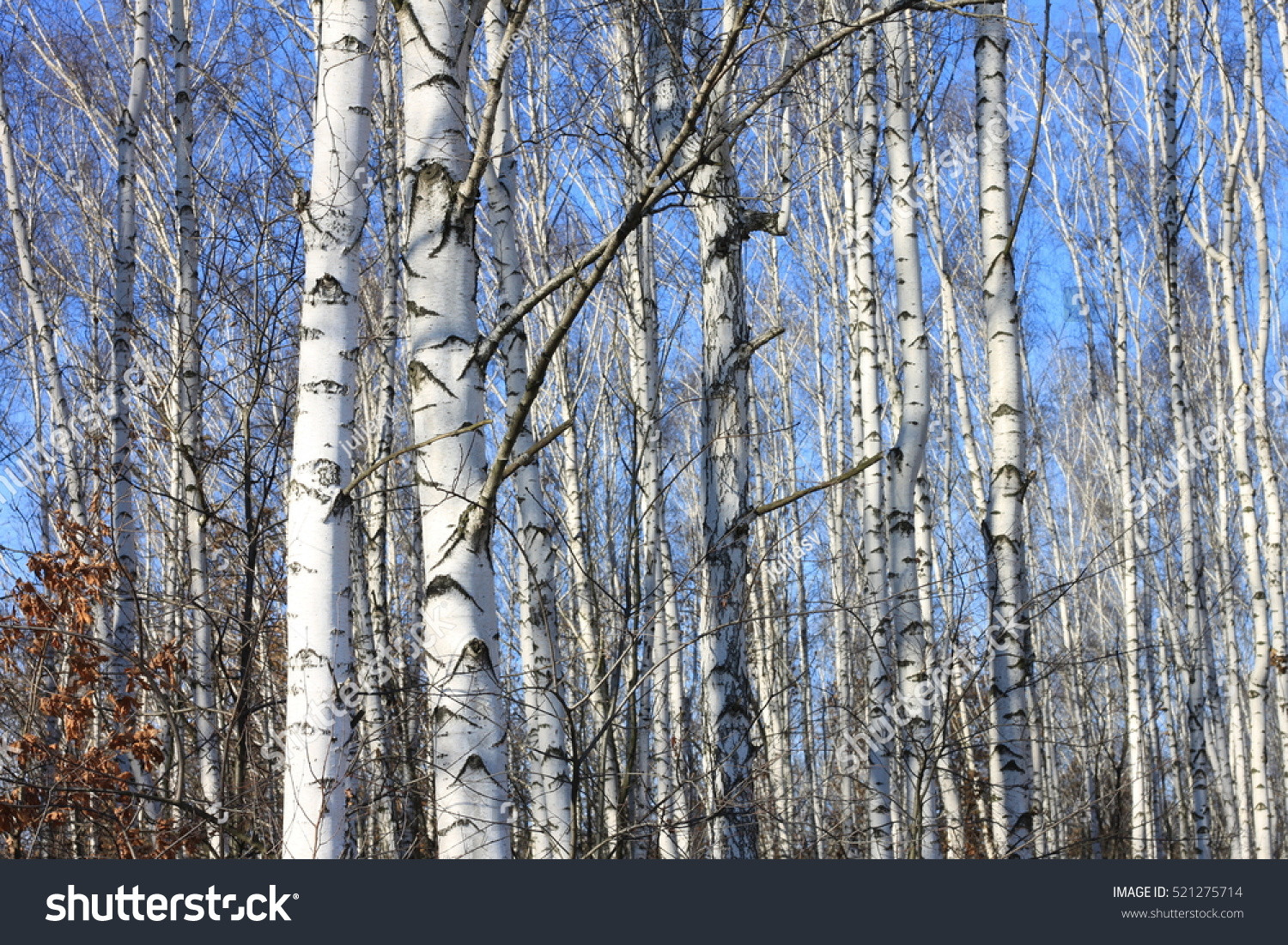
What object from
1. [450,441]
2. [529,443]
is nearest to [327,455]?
[450,441]

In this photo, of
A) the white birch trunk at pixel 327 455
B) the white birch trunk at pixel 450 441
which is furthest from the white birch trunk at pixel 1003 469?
the white birch trunk at pixel 327 455

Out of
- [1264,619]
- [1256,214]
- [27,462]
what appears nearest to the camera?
[1264,619]

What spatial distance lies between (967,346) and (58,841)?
12904mm

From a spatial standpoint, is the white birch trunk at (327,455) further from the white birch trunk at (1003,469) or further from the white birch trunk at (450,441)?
the white birch trunk at (1003,469)

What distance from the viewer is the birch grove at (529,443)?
2.83 m

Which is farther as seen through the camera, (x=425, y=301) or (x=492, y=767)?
(x=425, y=301)

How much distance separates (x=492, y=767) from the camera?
262 centimetres

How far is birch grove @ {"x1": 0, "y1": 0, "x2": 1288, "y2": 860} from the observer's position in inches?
112

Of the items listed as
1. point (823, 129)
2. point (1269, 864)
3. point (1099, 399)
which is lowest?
point (1269, 864)

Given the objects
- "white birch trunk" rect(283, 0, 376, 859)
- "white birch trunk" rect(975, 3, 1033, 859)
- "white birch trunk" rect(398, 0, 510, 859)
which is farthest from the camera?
"white birch trunk" rect(975, 3, 1033, 859)

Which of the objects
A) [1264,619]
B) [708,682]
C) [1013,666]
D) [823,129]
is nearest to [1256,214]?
[1264,619]

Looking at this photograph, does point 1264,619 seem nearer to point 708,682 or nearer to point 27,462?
point 708,682

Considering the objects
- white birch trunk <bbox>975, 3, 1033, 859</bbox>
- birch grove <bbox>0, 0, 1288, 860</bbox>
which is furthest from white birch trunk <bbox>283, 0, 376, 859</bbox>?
white birch trunk <bbox>975, 3, 1033, 859</bbox>

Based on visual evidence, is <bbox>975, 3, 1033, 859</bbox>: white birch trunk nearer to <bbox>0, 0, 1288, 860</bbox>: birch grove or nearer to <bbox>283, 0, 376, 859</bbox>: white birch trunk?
<bbox>0, 0, 1288, 860</bbox>: birch grove
